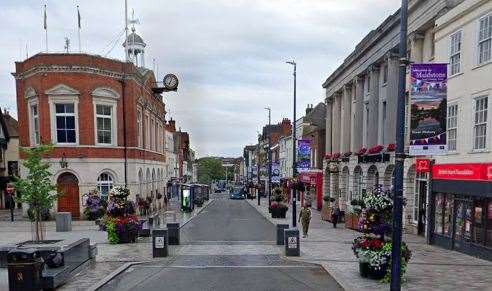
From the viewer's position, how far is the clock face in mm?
34875

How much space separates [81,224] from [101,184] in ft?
13.1

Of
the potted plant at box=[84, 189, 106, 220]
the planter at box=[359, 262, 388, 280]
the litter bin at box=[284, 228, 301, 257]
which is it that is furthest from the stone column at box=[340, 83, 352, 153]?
the planter at box=[359, 262, 388, 280]

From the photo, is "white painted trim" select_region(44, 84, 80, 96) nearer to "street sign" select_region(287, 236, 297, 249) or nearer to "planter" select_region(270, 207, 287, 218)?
"planter" select_region(270, 207, 287, 218)

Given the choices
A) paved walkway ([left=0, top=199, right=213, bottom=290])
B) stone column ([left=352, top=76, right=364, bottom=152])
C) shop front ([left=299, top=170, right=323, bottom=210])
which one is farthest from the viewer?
shop front ([left=299, top=170, right=323, bottom=210])

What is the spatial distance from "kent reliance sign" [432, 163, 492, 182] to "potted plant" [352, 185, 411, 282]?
577 cm

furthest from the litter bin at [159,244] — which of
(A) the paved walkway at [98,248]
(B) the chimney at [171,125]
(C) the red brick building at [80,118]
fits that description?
(B) the chimney at [171,125]

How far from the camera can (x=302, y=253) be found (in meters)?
16.5

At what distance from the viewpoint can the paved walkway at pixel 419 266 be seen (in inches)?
459

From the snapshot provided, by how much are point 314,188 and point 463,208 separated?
2789 cm

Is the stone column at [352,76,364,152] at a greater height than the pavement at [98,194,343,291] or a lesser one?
greater

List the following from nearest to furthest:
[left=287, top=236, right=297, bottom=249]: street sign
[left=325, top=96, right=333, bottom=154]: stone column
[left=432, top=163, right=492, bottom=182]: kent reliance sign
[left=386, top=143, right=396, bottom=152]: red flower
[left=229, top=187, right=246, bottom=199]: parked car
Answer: [left=432, top=163, right=492, bottom=182]: kent reliance sign < [left=287, top=236, right=297, bottom=249]: street sign < [left=386, top=143, right=396, bottom=152]: red flower < [left=325, top=96, right=333, bottom=154]: stone column < [left=229, top=187, right=246, bottom=199]: parked car

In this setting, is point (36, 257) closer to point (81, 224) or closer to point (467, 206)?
point (467, 206)

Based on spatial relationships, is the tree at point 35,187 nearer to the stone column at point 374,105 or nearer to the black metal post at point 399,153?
the black metal post at point 399,153

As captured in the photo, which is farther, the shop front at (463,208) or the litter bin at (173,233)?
the litter bin at (173,233)
